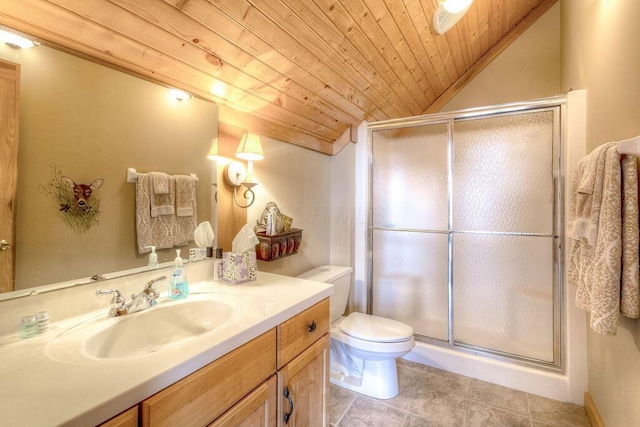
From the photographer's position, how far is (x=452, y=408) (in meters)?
1.64

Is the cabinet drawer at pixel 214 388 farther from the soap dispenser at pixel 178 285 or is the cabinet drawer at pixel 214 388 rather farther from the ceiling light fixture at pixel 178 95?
the ceiling light fixture at pixel 178 95

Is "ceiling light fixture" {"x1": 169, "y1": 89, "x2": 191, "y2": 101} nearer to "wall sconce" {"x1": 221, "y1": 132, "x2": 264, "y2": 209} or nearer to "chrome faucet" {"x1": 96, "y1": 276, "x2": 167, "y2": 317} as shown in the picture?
"wall sconce" {"x1": 221, "y1": 132, "x2": 264, "y2": 209}

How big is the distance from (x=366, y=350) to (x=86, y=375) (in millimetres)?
1376

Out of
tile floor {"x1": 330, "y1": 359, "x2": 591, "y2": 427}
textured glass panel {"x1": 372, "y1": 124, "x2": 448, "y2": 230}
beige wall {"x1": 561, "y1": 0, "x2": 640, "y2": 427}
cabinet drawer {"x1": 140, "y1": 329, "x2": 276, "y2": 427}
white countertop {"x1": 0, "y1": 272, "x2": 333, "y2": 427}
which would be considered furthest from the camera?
textured glass panel {"x1": 372, "y1": 124, "x2": 448, "y2": 230}

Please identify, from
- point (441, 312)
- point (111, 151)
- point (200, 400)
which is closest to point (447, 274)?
point (441, 312)

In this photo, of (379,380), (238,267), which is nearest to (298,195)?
(238,267)

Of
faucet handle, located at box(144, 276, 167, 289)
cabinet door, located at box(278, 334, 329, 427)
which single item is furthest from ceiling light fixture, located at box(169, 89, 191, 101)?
cabinet door, located at box(278, 334, 329, 427)

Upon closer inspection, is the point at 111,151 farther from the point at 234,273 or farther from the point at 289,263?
the point at 289,263

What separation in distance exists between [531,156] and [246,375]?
83.0 inches

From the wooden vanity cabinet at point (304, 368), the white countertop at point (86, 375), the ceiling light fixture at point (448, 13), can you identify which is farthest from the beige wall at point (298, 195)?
the ceiling light fixture at point (448, 13)

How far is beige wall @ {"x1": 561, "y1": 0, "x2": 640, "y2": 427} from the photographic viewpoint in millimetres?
1051

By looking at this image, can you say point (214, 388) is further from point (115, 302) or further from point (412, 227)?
point (412, 227)

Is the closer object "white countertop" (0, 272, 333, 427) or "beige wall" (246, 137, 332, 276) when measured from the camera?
"white countertop" (0, 272, 333, 427)

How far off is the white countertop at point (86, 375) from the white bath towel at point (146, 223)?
1.10 feet
